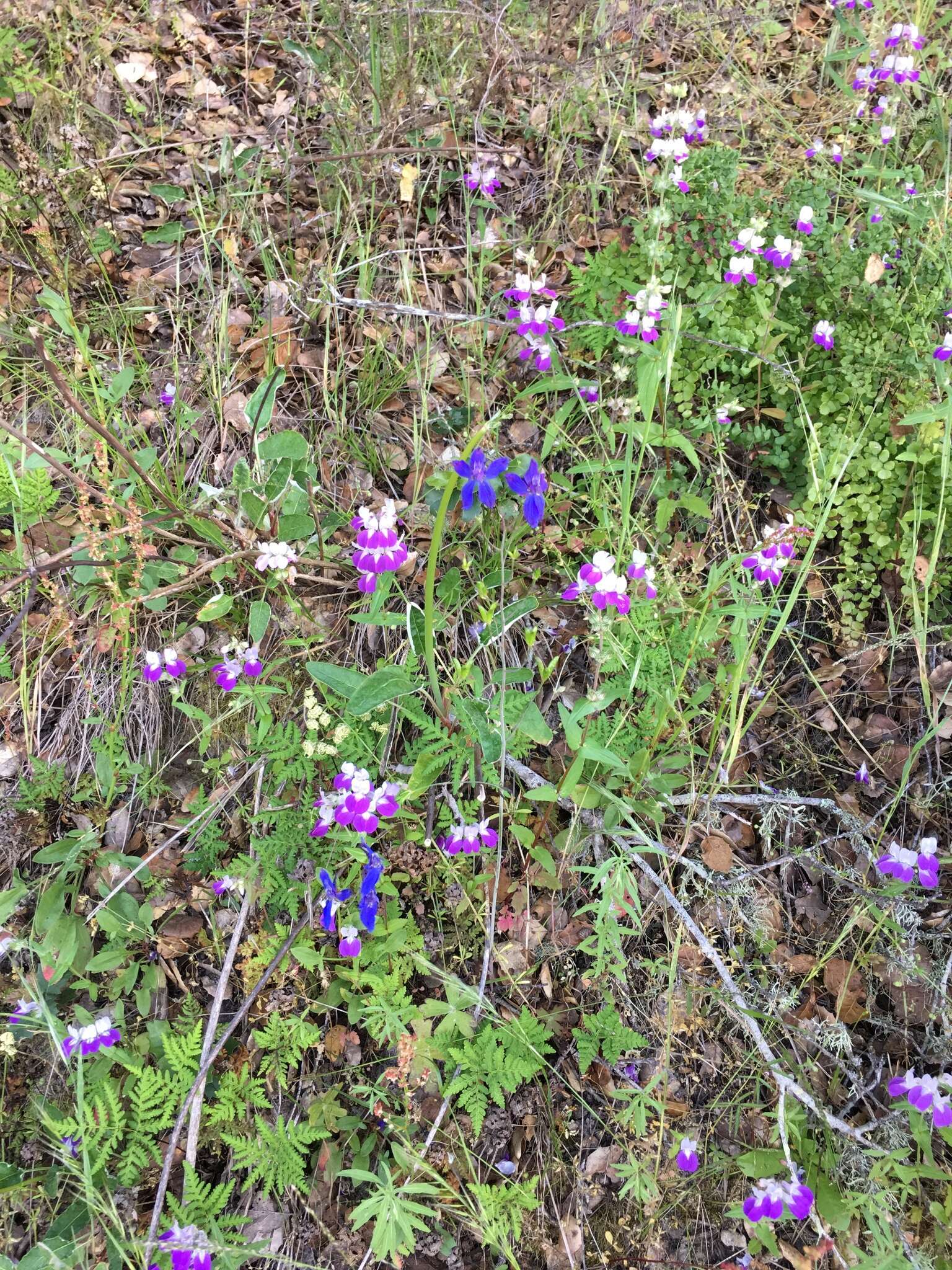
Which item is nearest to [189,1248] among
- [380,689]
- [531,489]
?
[380,689]

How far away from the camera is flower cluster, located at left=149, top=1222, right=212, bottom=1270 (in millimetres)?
1624

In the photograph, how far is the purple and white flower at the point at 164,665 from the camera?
7.12 ft

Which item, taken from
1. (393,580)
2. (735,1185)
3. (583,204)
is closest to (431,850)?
(393,580)

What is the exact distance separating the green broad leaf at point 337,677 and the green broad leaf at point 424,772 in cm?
25

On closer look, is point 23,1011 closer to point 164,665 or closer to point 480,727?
point 164,665

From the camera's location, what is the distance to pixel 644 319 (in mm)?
2375

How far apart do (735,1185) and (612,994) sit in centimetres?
51

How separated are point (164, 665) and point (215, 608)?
8.5 inches

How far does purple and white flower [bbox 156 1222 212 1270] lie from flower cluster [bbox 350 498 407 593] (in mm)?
1423

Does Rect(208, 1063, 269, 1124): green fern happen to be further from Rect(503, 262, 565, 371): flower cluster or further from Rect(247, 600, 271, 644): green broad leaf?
Rect(503, 262, 565, 371): flower cluster

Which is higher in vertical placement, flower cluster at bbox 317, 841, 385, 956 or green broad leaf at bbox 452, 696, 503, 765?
green broad leaf at bbox 452, 696, 503, 765

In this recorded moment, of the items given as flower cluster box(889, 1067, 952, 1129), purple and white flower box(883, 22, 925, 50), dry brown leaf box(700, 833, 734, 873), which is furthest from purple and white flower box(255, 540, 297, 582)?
purple and white flower box(883, 22, 925, 50)

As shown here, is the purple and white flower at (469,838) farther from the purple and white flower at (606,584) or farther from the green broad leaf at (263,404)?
the green broad leaf at (263,404)

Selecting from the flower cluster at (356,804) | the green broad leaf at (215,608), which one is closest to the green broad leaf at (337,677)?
the flower cluster at (356,804)
